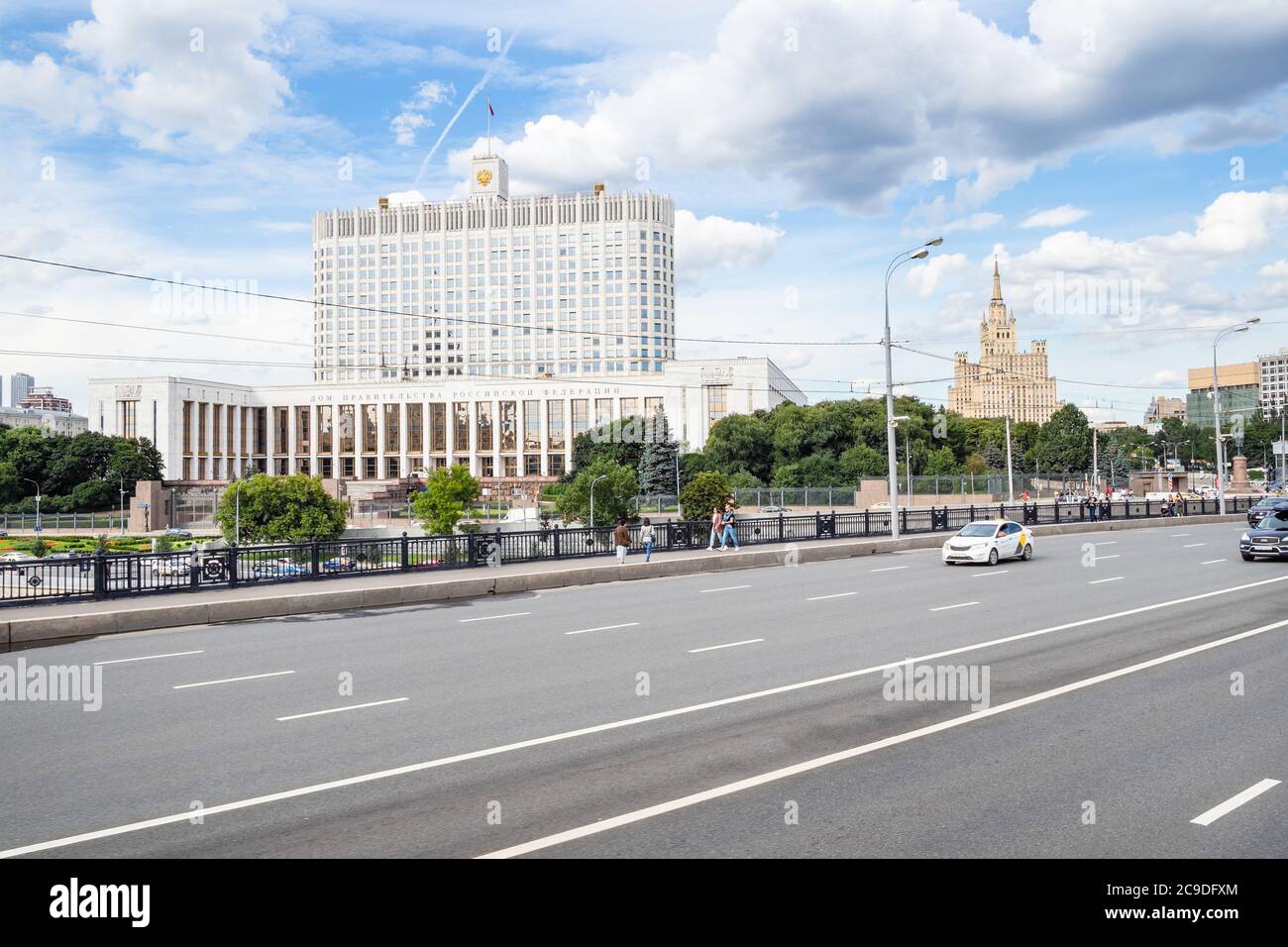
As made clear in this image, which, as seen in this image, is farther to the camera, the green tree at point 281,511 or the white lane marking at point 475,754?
the green tree at point 281,511

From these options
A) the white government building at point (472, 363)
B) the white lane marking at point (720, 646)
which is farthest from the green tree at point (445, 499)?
the white lane marking at point (720, 646)

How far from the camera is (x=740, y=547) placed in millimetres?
32500

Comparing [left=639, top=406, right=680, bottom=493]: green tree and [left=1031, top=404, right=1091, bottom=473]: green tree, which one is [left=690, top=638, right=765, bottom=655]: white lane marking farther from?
[left=1031, top=404, right=1091, bottom=473]: green tree

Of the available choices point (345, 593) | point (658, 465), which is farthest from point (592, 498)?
point (345, 593)

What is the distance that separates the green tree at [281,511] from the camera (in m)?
69.6

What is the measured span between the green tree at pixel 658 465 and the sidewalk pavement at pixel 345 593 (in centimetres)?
5959

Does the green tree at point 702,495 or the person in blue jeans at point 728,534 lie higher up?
the green tree at point 702,495

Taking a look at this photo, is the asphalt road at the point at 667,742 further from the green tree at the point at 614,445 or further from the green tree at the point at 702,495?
the green tree at the point at 614,445

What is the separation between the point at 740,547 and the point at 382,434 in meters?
119

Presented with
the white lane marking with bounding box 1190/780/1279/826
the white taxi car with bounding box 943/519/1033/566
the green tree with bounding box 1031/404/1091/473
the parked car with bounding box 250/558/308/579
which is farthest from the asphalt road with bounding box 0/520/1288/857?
the green tree with bounding box 1031/404/1091/473

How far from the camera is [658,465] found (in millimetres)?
94000

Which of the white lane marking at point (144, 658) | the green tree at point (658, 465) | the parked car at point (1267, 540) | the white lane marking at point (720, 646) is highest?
the green tree at point (658, 465)

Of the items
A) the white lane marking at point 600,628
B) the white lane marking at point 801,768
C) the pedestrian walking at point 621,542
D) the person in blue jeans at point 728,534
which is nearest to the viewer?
the white lane marking at point 801,768

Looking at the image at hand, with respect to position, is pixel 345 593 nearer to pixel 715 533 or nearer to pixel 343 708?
pixel 343 708
